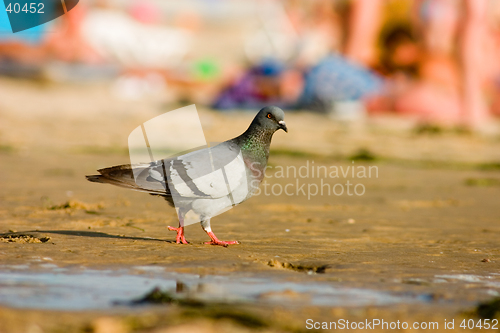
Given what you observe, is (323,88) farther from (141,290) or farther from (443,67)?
(141,290)

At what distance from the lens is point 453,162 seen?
372 inches

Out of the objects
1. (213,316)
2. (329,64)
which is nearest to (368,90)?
(329,64)

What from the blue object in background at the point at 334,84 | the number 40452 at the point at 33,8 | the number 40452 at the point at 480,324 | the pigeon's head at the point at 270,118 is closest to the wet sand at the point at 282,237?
the number 40452 at the point at 480,324

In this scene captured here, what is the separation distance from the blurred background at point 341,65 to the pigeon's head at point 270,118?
32.2 ft

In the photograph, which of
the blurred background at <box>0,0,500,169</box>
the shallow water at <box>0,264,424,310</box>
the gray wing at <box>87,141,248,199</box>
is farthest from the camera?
the blurred background at <box>0,0,500,169</box>

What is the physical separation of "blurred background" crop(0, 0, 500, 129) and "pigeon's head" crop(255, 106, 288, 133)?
32.2ft

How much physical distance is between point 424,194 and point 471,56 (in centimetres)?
854

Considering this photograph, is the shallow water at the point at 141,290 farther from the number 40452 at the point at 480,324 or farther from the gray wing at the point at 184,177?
the gray wing at the point at 184,177

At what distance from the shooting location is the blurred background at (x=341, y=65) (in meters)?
14.4

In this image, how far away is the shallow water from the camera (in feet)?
8.47

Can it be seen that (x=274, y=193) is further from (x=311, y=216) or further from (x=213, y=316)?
(x=213, y=316)

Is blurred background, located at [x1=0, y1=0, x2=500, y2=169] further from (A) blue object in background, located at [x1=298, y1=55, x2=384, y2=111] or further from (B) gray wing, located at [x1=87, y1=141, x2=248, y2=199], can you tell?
(B) gray wing, located at [x1=87, y1=141, x2=248, y2=199]
